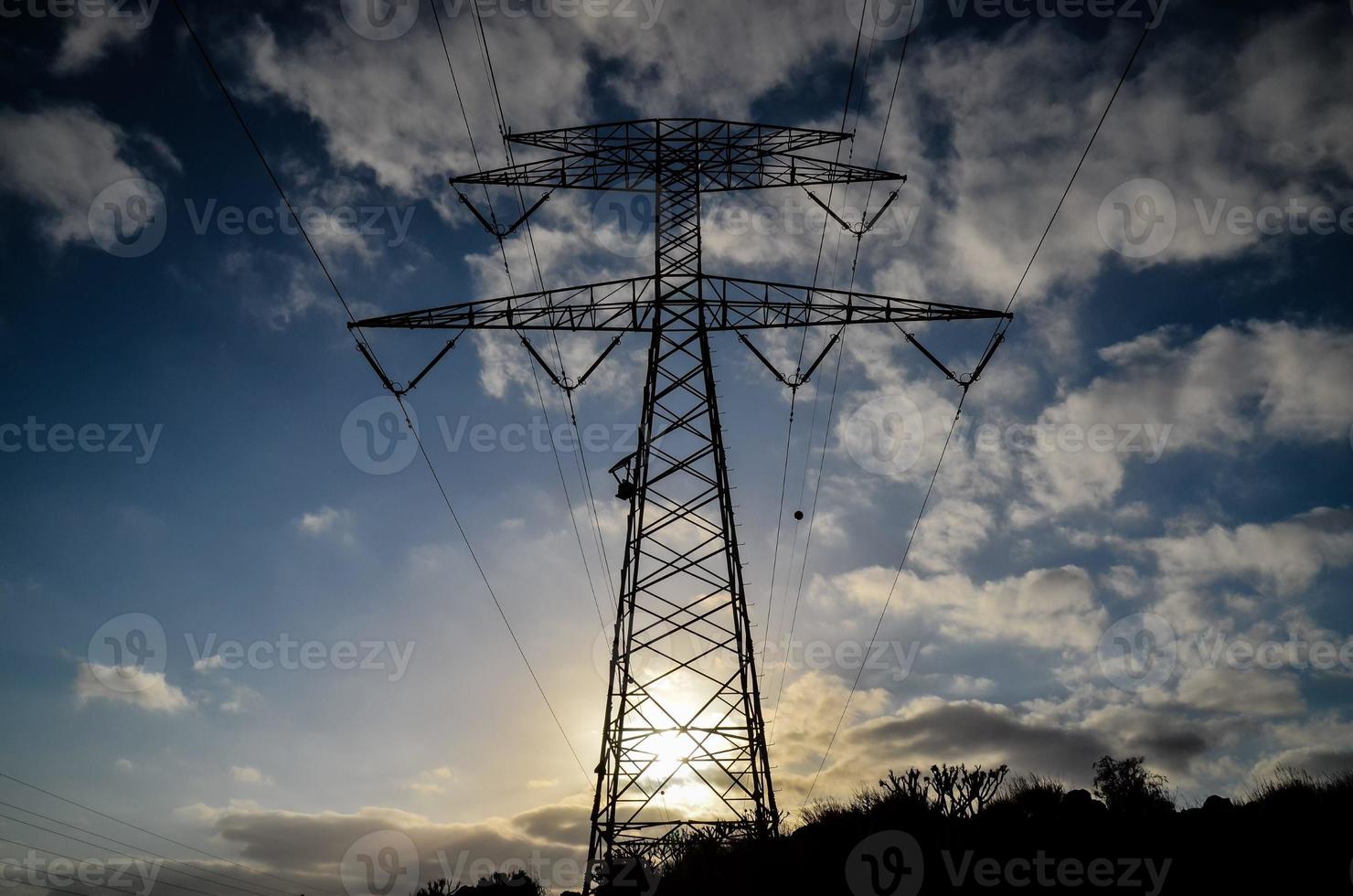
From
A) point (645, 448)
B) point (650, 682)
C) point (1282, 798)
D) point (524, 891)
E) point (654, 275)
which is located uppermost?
point (654, 275)

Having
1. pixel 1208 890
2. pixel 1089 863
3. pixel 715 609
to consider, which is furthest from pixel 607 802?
pixel 1208 890

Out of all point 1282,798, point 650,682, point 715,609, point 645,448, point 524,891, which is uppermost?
point 645,448

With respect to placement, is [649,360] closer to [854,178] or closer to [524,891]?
[854,178]

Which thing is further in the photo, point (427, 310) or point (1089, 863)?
point (427, 310)

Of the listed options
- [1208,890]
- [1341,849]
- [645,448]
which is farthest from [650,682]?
[1341,849]

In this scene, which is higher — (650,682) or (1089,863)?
(650,682)

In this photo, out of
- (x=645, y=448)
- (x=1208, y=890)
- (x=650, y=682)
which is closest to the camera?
(x=1208, y=890)

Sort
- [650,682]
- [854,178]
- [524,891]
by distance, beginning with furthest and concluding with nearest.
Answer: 1. [854,178]
2. [524,891]
3. [650,682]

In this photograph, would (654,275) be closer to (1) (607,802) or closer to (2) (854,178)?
(2) (854,178)

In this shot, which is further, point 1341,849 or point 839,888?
point 839,888
